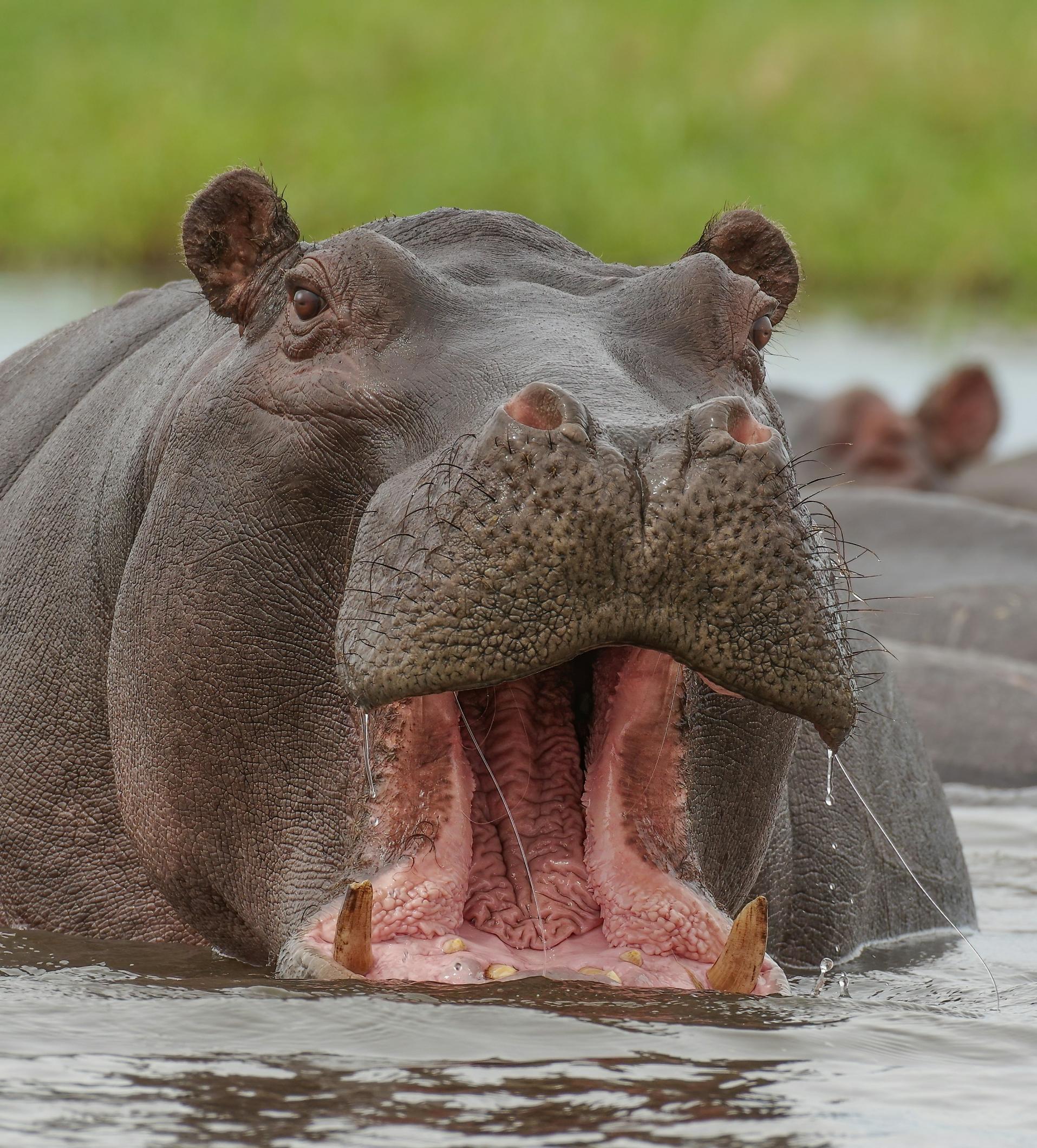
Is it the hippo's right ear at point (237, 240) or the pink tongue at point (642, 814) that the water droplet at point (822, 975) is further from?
the hippo's right ear at point (237, 240)

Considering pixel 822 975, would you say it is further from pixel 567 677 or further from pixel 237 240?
pixel 237 240

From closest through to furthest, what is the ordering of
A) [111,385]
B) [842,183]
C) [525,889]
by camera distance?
[525,889] < [111,385] < [842,183]

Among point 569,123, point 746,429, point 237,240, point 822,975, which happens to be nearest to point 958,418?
point 822,975

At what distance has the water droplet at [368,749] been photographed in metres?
4.00

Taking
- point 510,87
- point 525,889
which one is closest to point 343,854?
point 525,889

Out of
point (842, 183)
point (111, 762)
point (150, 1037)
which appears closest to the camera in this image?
point (150, 1037)

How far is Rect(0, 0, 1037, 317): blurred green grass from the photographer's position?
91.0 ft

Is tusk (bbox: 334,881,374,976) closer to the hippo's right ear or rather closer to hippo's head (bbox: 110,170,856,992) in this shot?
hippo's head (bbox: 110,170,856,992)

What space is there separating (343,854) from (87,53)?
100.0ft

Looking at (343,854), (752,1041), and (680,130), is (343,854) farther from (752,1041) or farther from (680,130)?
(680,130)

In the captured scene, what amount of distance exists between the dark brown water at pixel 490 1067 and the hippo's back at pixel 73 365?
61.8 inches

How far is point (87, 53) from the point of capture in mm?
33219

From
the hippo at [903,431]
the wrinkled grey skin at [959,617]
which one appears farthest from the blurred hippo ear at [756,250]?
the hippo at [903,431]

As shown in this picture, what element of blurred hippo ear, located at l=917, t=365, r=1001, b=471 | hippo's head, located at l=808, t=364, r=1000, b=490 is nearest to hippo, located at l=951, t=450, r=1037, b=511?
hippo's head, located at l=808, t=364, r=1000, b=490
